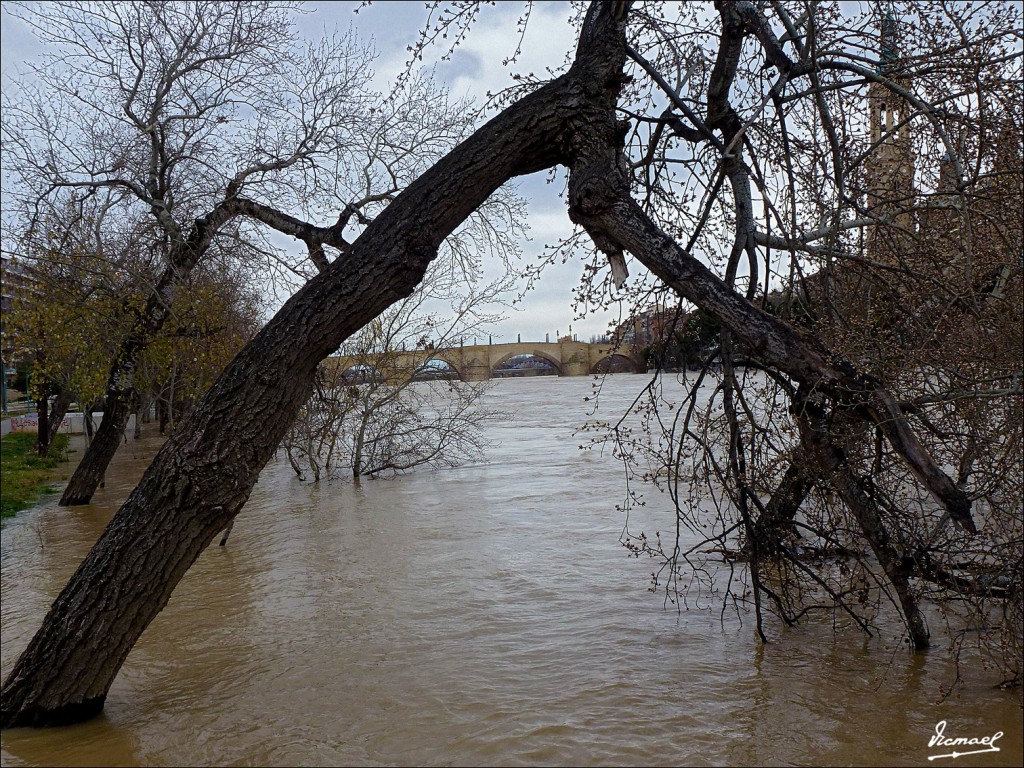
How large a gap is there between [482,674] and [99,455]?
10.9 m

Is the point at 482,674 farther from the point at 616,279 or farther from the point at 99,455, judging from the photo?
the point at 99,455


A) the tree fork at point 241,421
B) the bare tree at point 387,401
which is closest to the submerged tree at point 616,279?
the tree fork at point 241,421

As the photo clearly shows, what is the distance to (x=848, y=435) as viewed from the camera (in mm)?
4559

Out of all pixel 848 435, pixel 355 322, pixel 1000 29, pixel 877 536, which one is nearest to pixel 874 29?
pixel 1000 29

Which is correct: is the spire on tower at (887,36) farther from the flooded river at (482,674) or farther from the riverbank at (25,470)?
the riverbank at (25,470)

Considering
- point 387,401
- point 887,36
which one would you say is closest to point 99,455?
point 387,401

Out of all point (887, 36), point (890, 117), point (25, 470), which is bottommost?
point (25, 470)

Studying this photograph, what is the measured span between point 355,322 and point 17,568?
7098mm

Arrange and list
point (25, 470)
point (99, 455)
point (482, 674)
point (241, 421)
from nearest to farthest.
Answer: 1. point (241, 421)
2. point (482, 674)
3. point (99, 455)
4. point (25, 470)

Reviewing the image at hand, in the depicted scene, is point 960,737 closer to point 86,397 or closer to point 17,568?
point 17,568

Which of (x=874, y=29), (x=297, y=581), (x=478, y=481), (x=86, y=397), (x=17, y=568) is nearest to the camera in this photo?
(x=874, y=29)

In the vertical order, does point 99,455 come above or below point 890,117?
below

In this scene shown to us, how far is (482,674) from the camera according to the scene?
5.34 metres

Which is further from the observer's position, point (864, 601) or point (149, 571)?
point (864, 601)
